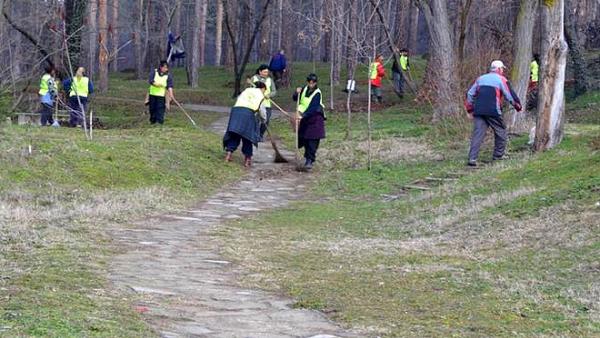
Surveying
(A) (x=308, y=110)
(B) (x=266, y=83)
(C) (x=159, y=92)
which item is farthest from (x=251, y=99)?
(C) (x=159, y=92)

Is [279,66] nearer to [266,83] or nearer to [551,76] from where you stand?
[266,83]

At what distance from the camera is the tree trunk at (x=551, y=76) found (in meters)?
17.6

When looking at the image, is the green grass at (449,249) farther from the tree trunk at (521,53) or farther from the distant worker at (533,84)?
the distant worker at (533,84)

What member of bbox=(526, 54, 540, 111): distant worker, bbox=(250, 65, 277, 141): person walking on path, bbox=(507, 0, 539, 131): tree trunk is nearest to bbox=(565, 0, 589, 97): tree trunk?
bbox=(526, 54, 540, 111): distant worker

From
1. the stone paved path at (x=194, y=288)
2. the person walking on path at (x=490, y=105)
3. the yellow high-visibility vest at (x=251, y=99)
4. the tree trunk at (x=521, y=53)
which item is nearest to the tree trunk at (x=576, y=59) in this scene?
the tree trunk at (x=521, y=53)

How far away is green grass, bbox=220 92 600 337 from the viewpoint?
312 inches

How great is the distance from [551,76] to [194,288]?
34.4 ft

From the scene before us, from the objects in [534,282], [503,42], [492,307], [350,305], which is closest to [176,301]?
[350,305]

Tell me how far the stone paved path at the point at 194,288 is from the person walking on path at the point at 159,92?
34.3ft

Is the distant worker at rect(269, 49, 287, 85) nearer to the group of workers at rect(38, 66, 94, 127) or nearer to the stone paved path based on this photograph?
the group of workers at rect(38, 66, 94, 127)

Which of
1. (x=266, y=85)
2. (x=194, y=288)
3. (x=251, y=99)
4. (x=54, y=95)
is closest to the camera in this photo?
(x=194, y=288)

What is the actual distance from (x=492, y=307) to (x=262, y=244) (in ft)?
12.8

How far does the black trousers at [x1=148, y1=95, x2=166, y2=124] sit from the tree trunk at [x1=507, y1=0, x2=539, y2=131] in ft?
26.2

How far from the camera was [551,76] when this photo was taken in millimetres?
17641
